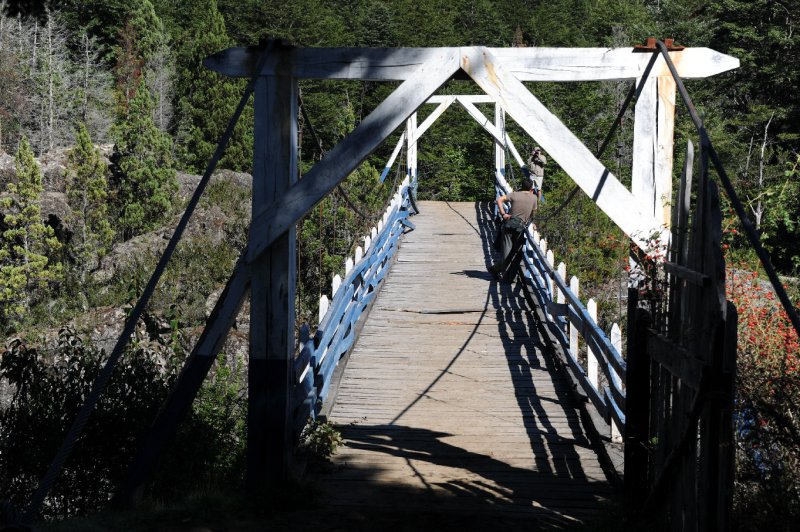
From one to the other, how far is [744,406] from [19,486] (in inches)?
200

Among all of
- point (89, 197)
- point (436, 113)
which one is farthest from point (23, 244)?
point (436, 113)

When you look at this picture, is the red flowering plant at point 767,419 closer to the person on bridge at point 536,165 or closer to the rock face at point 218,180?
the person on bridge at point 536,165

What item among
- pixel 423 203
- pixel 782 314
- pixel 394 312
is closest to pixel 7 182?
pixel 423 203

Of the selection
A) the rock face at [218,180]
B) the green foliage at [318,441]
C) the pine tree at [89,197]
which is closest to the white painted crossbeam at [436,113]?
the rock face at [218,180]

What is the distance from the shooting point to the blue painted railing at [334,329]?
252 inches

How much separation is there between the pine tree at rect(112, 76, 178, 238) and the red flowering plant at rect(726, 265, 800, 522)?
29.0m

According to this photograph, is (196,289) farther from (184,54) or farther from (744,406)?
(184,54)

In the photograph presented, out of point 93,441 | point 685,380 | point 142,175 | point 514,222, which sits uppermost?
point 142,175

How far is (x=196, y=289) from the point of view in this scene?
2536 cm

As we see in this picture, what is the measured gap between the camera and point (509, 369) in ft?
28.3

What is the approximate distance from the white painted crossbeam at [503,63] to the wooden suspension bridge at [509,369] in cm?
1

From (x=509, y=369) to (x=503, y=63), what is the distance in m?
3.76

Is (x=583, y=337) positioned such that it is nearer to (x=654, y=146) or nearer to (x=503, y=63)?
(x=654, y=146)

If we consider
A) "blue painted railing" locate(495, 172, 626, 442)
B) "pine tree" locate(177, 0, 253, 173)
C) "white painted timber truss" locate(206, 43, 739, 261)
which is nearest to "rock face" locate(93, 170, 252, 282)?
"pine tree" locate(177, 0, 253, 173)
